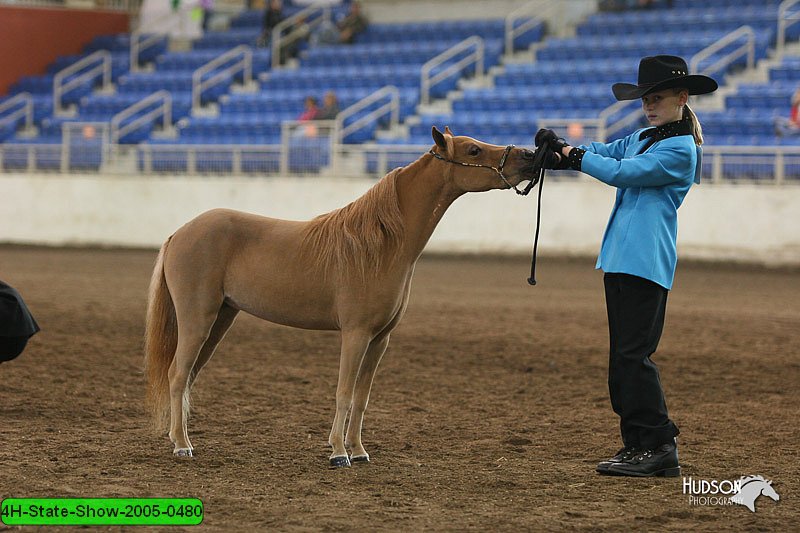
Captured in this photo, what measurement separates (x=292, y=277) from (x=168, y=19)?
2451 cm

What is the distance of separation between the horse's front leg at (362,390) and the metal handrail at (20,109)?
21231mm

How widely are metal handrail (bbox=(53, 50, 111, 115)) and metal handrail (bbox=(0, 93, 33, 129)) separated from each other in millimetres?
581

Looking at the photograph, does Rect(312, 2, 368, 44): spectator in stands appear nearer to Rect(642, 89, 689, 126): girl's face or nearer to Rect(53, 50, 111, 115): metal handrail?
Rect(53, 50, 111, 115): metal handrail

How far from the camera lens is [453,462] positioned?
541cm

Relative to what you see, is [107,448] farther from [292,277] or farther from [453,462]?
[453,462]

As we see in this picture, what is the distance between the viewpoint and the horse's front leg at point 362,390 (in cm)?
547

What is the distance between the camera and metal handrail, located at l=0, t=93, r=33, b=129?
24.6 meters

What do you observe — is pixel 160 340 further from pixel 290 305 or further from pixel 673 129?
pixel 673 129

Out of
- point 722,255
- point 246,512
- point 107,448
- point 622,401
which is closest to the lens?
point 246,512

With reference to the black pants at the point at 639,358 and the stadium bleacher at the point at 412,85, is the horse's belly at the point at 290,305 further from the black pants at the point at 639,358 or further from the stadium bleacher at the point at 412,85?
the stadium bleacher at the point at 412,85

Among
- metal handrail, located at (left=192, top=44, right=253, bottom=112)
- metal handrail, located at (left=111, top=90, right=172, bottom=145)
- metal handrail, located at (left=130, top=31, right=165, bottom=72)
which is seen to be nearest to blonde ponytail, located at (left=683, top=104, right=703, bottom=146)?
metal handrail, located at (left=111, top=90, right=172, bottom=145)

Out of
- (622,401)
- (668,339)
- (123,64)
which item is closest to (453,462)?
(622,401)

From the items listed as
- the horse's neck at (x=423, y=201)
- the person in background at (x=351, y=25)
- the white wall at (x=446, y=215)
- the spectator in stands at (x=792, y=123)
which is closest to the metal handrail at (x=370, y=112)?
the white wall at (x=446, y=215)

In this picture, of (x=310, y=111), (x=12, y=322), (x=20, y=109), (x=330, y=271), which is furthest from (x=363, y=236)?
(x=20, y=109)
